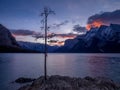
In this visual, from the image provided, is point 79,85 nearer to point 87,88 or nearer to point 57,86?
point 87,88

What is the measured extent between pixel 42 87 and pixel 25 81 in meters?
24.1

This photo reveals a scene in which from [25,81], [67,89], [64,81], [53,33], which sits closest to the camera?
[67,89]

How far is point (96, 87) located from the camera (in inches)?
1414

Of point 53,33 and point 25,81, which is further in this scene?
point 25,81

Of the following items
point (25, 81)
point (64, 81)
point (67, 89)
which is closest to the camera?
point (67, 89)

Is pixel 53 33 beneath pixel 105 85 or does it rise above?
above

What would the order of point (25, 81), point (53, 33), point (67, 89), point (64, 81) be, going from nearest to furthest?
point (67, 89)
point (64, 81)
point (53, 33)
point (25, 81)

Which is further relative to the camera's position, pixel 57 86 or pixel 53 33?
pixel 53 33

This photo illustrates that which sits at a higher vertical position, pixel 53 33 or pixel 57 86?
pixel 53 33

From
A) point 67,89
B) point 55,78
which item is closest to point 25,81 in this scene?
point 55,78

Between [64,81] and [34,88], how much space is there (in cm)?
519

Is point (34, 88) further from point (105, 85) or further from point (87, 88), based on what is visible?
point (105, 85)

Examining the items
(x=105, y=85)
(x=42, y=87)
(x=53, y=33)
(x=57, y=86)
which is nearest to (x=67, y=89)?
(x=57, y=86)

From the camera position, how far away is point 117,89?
3750 cm
